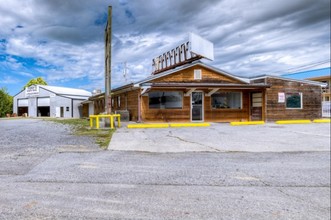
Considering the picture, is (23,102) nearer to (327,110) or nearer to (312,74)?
(327,110)

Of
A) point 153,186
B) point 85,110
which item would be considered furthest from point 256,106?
point 85,110

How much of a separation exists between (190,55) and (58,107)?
28.8m

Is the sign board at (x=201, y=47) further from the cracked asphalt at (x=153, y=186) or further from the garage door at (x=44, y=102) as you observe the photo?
the garage door at (x=44, y=102)

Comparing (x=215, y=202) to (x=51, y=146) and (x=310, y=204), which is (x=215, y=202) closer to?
(x=310, y=204)

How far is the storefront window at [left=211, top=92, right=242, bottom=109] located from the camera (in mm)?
19391

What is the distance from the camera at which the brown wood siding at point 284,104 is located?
1936cm

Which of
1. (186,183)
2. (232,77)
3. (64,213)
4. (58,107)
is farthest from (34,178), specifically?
(58,107)

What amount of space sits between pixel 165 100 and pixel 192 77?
104 inches

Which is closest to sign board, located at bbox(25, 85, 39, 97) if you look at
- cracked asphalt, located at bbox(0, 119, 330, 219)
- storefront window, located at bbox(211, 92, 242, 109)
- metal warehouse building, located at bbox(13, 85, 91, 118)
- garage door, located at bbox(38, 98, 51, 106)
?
metal warehouse building, located at bbox(13, 85, 91, 118)

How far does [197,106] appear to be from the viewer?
62.6 ft

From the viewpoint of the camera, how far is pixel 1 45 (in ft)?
5.87

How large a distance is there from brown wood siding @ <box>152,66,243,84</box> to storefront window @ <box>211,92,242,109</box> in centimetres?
99

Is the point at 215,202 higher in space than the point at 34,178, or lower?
lower

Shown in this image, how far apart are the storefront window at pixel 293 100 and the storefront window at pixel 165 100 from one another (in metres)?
7.82
